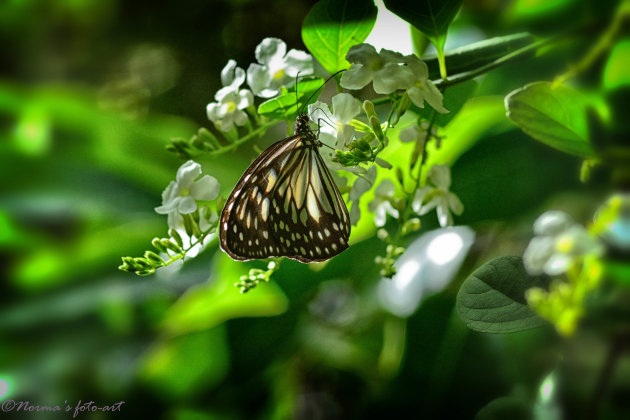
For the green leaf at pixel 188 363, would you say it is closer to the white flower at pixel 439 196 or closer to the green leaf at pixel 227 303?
the green leaf at pixel 227 303

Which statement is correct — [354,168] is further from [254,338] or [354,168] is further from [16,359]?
[16,359]

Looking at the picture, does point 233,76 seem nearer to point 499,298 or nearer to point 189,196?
point 189,196

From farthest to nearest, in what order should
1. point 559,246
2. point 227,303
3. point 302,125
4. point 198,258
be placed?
point 198,258 < point 227,303 < point 302,125 < point 559,246

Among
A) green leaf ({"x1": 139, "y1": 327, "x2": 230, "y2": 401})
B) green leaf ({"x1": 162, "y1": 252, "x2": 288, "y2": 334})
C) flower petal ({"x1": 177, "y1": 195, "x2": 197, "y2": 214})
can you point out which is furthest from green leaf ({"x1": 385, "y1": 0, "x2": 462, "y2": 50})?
green leaf ({"x1": 139, "y1": 327, "x2": 230, "y2": 401})

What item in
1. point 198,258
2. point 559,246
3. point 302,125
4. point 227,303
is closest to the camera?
point 559,246

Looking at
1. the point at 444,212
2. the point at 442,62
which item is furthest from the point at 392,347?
the point at 442,62
